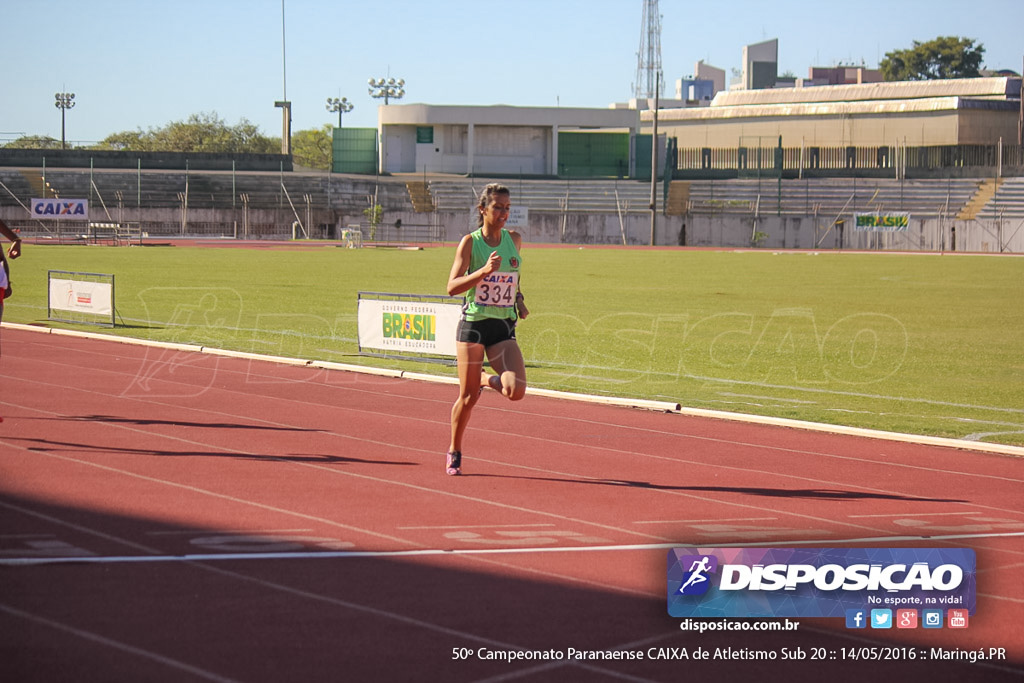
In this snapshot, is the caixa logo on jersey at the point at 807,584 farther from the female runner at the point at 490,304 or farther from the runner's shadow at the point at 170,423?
the runner's shadow at the point at 170,423

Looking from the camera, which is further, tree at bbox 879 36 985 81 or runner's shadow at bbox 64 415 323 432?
tree at bbox 879 36 985 81

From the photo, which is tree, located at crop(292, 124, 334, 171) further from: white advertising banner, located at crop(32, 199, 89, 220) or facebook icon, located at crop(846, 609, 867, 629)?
facebook icon, located at crop(846, 609, 867, 629)

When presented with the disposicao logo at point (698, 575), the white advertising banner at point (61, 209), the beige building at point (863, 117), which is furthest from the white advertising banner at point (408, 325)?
the beige building at point (863, 117)

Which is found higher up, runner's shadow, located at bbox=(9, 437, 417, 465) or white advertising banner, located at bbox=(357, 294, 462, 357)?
white advertising banner, located at bbox=(357, 294, 462, 357)

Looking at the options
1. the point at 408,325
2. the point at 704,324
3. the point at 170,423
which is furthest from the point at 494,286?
the point at 704,324

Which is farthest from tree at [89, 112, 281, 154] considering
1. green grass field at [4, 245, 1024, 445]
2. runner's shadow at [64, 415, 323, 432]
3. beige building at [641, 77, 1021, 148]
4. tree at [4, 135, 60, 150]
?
runner's shadow at [64, 415, 323, 432]

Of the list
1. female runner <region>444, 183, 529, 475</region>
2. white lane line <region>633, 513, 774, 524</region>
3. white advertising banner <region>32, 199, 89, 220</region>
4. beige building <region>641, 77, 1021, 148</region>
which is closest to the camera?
white lane line <region>633, 513, 774, 524</region>

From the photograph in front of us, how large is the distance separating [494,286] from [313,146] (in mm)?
154743

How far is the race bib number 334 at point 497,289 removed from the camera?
849 cm

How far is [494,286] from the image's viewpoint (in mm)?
8500

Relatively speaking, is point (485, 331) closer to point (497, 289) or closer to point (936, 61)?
point (497, 289)

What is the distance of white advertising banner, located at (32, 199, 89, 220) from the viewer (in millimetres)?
66688

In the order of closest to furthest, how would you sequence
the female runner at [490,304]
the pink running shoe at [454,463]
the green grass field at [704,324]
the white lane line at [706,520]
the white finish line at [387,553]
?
the white finish line at [387,553]
the white lane line at [706,520]
the female runner at [490,304]
the pink running shoe at [454,463]
the green grass field at [704,324]

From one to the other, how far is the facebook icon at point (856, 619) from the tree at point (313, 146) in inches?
5721
